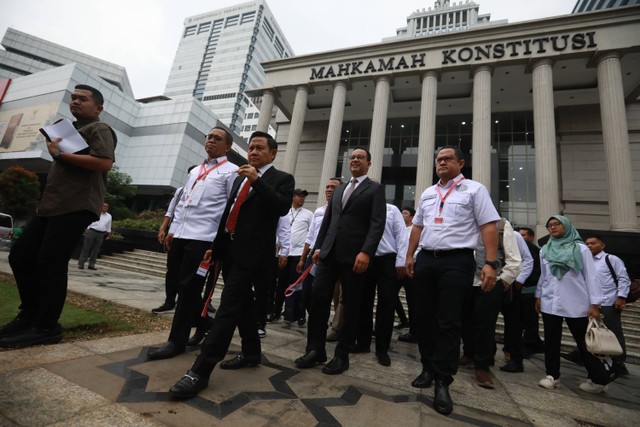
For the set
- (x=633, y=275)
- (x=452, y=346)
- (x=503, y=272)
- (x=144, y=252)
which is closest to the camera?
(x=452, y=346)

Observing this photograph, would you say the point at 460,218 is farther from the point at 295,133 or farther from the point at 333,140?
the point at 295,133

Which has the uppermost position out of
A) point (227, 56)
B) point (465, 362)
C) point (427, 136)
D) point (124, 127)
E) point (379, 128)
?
point (227, 56)

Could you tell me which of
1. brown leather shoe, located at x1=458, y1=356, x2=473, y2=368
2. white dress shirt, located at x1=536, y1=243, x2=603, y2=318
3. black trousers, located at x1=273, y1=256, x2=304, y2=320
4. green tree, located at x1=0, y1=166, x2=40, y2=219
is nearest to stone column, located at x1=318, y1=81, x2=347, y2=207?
black trousers, located at x1=273, y1=256, x2=304, y2=320

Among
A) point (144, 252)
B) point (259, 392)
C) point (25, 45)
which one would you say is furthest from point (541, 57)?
point (25, 45)

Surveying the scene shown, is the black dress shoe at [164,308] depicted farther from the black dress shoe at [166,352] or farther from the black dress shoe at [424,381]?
the black dress shoe at [424,381]

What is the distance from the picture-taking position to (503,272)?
3.31 m

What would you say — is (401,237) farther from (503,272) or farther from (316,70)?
(316,70)

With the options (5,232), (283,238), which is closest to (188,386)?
(283,238)

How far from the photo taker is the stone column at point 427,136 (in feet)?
52.0

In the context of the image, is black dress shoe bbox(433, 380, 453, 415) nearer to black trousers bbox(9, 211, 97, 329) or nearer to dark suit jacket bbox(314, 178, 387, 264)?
dark suit jacket bbox(314, 178, 387, 264)

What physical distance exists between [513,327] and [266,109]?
21014 mm

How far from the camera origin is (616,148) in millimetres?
13438

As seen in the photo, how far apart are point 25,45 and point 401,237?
8904 centimetres

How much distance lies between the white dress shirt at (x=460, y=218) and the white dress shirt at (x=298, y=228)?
2.94m
